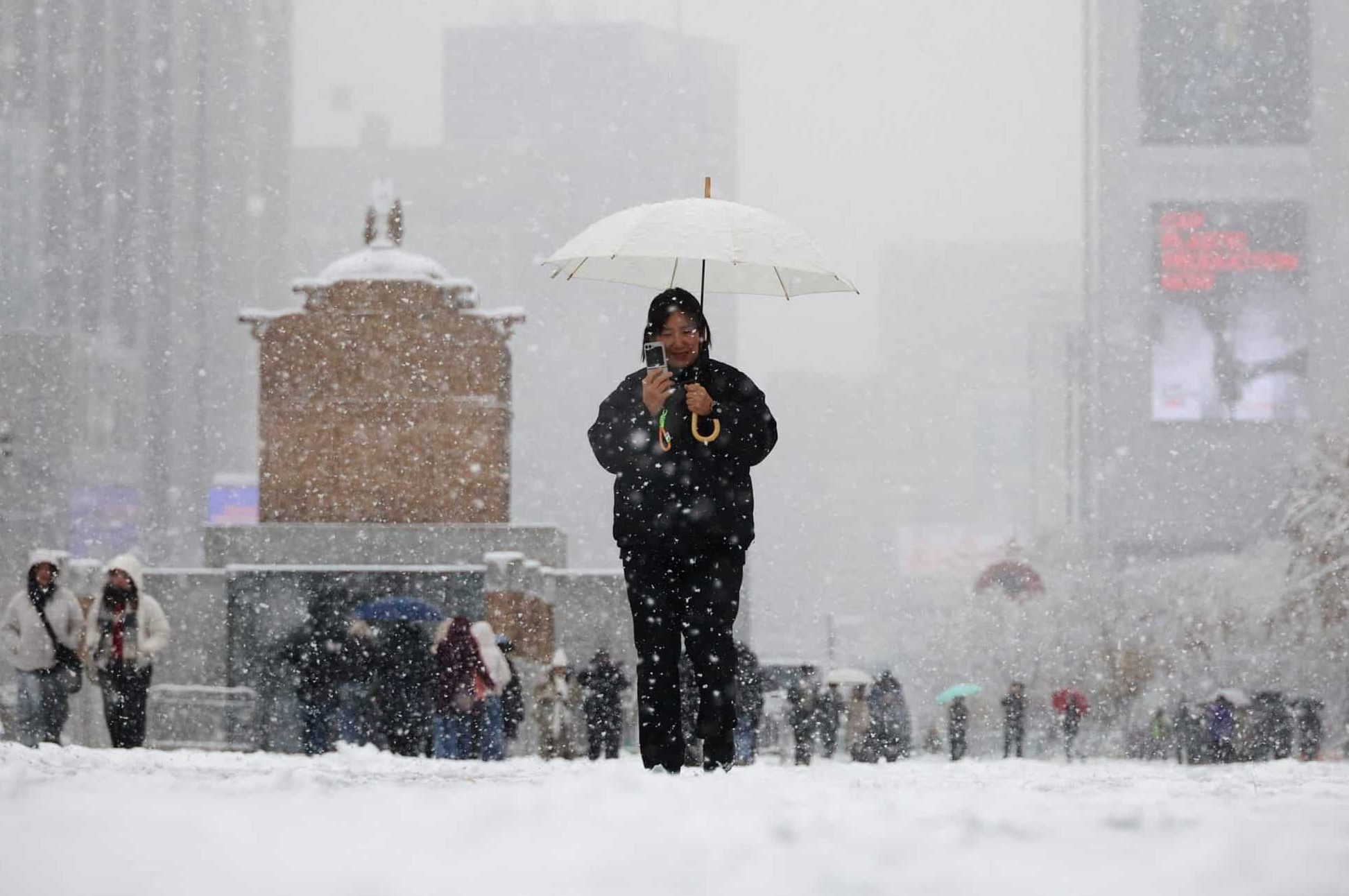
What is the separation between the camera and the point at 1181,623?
51719 mm

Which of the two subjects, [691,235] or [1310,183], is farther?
[1310,183]

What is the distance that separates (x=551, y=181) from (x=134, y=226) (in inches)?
2011

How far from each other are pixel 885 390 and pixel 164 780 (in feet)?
543

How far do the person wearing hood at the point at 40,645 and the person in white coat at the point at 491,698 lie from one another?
3933mm

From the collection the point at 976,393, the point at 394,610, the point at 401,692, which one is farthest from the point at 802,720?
the point at 976,393

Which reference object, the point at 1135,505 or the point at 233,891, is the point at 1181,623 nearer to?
the point at 1135,505

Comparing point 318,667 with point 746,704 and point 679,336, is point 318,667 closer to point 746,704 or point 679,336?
point 746,704

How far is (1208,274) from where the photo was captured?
71.1 meters

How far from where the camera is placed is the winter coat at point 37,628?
1107cm

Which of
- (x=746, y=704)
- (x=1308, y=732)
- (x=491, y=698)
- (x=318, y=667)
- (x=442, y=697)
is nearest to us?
(x=442, y=697)

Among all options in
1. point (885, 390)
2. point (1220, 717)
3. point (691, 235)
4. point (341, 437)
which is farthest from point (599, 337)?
point (691, 235)

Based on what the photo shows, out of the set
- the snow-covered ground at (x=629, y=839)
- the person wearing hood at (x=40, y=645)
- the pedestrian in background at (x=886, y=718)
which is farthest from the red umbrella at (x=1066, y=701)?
the snow-covered ground at (x=629, y=839)

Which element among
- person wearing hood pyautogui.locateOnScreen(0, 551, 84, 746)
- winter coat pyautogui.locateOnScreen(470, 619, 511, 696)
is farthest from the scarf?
winter coat pyautogui.locateOnScreen(470, 619, 511, 696)

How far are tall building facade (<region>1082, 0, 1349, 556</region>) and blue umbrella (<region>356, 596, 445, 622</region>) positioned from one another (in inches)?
2019
